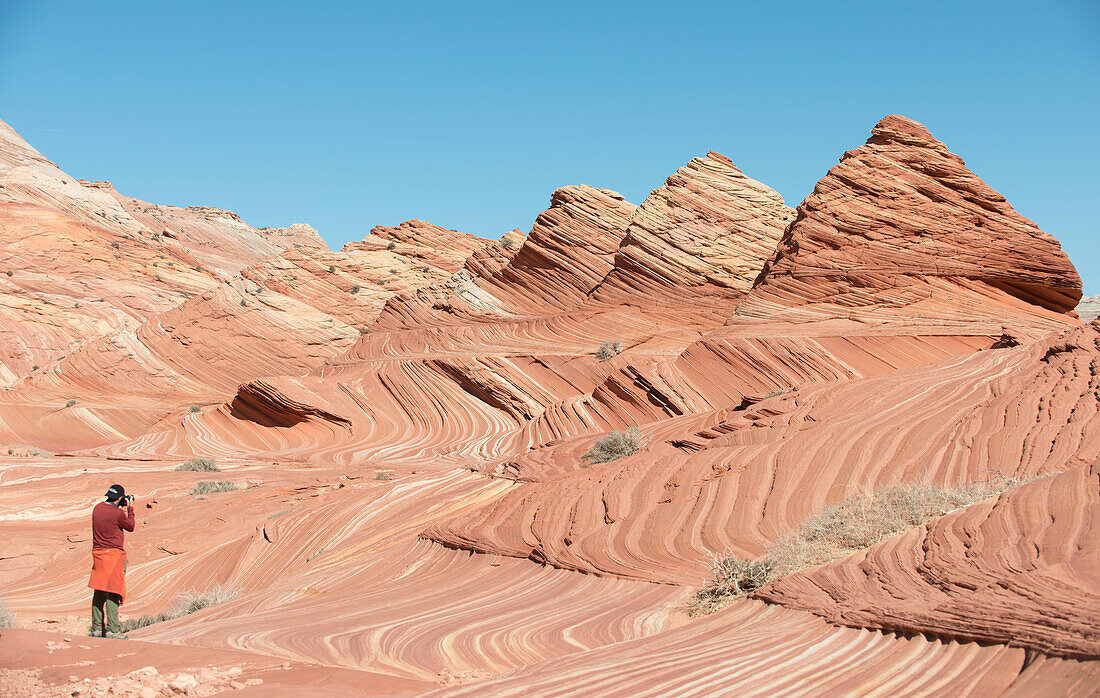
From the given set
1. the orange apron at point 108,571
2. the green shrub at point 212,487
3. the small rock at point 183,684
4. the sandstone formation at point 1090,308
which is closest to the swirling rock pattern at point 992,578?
the small rock at point 183,684

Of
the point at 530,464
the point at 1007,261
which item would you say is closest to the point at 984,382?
the point at 530,464

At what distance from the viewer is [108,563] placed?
7473 mm

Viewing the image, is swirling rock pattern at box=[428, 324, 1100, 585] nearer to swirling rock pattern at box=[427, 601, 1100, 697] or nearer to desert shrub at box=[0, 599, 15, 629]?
swirling rock pattern at box=[427, 601, 1100, 697]

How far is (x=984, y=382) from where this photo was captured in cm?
1083

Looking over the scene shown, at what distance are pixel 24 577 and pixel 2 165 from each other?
58691mm

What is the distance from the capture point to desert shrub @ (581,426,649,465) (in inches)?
522

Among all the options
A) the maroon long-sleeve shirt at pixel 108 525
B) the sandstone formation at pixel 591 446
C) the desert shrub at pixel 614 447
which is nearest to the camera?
the sandstone formation at pixel 591 446

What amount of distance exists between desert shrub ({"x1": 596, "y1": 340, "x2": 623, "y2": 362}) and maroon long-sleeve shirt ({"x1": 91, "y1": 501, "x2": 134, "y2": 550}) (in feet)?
65.3

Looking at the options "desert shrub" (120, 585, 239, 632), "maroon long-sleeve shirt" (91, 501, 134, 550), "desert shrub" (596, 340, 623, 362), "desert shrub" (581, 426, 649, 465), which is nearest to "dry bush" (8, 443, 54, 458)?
"desert shrub" (120, 585, 239, 632)

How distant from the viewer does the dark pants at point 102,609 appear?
7.42 m

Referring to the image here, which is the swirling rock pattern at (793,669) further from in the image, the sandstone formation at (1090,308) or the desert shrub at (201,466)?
the sandstone formation at (1090,308)

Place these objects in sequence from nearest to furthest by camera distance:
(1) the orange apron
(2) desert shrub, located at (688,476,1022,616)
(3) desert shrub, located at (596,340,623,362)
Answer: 1. (2) desert shrub, located at (688,476,1022,616)
2. (1) the orange apron
3. (3) desert shrub, located at (596,340,623,362)

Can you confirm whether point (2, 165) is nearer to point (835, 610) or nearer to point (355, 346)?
point (355, 346)

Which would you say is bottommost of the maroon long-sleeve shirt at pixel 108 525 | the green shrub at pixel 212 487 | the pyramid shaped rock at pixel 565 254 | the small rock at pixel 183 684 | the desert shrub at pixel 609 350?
the small rock at pixel 183 684
